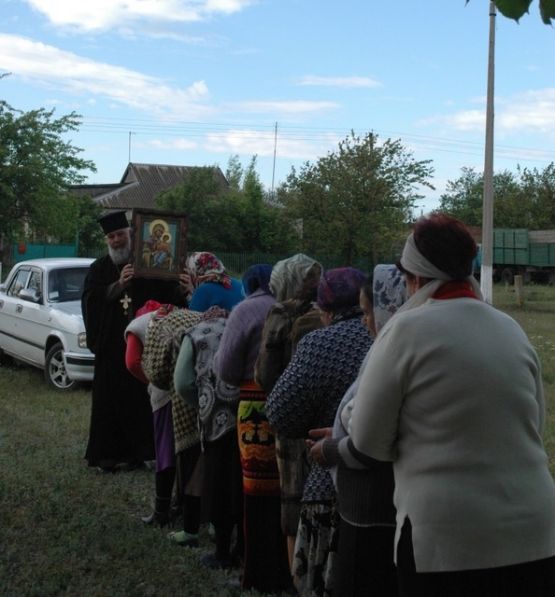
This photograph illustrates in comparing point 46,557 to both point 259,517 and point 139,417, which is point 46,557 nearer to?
point 259,517

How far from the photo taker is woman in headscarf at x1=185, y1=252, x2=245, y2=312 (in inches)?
219

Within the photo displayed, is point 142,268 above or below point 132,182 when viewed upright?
below

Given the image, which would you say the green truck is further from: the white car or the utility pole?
the white car

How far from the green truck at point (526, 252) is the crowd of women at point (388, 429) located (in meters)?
40.1

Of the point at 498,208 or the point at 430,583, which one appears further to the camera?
the point at 498,208

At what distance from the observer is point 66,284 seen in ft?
41.4

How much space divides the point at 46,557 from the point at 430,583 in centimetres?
355

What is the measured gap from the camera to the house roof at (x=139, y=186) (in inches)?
2911

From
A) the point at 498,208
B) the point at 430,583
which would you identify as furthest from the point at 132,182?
the point at 430,583

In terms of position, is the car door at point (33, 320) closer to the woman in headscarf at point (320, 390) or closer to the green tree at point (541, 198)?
the woman in headscarf at point (320, 390)

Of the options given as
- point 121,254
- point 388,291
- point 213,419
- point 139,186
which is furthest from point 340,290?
point 139,186

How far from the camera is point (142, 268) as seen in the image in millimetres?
6262

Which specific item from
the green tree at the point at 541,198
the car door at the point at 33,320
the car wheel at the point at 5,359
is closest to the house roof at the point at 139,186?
the green tree at the point at 541,198

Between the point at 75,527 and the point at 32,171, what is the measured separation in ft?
77.7
